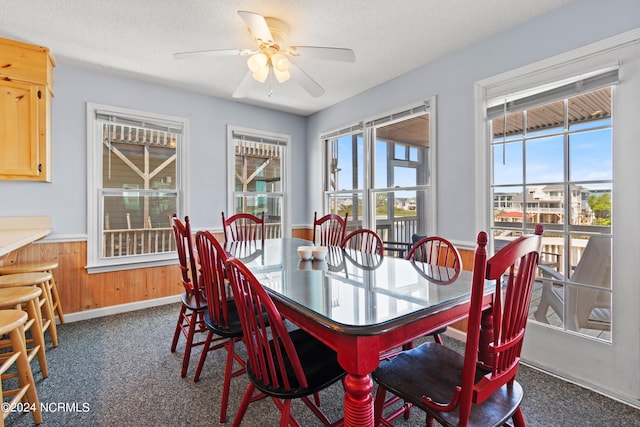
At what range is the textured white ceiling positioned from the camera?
2088 millimetres

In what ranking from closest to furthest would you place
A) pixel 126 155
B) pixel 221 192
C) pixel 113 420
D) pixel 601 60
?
1. pixel 113 420
2. pixel 601 60
3. pixel 126 155
4. pixel 221 192

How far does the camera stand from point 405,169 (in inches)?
130

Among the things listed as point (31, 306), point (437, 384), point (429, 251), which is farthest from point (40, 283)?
point (429, 251)

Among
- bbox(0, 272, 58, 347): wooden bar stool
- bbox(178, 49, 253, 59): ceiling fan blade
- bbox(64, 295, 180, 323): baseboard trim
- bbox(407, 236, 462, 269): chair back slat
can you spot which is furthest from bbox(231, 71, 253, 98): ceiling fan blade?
bbox(64, 295, 180, 323): baseboard trim

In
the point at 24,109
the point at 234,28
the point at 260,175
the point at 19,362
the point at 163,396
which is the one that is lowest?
the point at 163,396

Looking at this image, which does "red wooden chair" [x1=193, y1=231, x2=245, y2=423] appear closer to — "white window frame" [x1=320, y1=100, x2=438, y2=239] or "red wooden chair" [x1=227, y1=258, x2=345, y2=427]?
"red wooden chair" [x1=227, y1=258, x2=345, y2=427]

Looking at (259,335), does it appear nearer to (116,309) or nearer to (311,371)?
(311,371)

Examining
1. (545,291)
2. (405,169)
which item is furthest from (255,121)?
(545,291)

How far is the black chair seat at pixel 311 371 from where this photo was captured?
1159 mm

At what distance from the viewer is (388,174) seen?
138 inches

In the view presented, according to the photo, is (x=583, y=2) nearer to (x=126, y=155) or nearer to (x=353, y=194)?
(x=353, y=194)

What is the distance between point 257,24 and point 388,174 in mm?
2187

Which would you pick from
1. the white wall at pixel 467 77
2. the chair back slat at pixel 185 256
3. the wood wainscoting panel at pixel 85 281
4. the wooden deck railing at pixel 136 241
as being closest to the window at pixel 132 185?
the wooden deck railing at pixel 136 241

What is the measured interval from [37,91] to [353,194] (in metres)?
3.32
